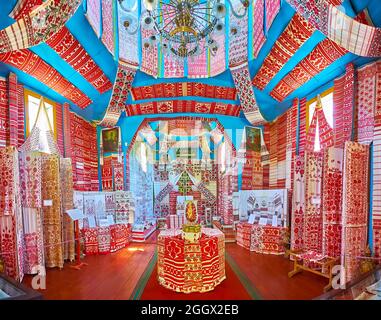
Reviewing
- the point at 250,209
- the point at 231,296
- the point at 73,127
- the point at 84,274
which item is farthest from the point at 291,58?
the point at 84,274

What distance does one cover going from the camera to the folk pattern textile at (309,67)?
366cm

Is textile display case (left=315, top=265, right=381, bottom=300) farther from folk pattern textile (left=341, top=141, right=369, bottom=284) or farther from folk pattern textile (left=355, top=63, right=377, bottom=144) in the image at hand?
folk pattern textile (left=355, top=63, right=377, bottom=144)

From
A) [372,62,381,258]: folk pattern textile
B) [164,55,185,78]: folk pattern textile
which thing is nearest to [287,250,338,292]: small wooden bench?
[372,62,381,258]: folk pattern textile

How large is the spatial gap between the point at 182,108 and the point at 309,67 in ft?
10.3

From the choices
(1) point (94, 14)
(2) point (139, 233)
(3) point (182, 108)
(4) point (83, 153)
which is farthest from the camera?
(2) point (139, 233)

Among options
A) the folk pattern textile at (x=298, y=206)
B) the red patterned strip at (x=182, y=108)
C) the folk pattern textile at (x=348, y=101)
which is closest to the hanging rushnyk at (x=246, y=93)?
the red patterned strip at (x=182, y=108)

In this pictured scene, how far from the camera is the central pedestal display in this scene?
341cm

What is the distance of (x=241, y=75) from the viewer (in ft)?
16.5

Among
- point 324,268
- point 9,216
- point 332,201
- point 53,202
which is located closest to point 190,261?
point 324,268

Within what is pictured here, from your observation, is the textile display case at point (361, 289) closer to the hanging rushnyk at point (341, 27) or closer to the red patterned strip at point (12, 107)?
the hanging rushnyk at point (341, 27)

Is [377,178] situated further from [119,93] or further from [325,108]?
[119,93]

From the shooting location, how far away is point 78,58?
4367mm

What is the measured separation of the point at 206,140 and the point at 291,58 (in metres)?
4.99

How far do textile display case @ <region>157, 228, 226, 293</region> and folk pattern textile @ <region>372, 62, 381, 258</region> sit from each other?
229 cm
